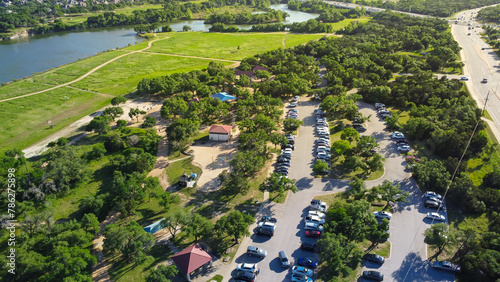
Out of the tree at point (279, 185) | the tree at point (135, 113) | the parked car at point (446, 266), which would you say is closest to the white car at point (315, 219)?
the tree at point (279, 185)

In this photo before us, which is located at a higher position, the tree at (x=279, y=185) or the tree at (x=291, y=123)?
the tree at (x=291, y=123)

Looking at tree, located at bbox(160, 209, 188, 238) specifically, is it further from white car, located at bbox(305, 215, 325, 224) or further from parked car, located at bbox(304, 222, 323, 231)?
white car, located at bbox(305, 215, 325, 224)

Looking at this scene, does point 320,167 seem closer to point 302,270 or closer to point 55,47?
point 302,270

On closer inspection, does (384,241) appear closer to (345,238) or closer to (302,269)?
(345,238)

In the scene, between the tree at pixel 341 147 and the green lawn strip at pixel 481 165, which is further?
the tree at pixel 341 147

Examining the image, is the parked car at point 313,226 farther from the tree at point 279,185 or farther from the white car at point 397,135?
the white car at point 397,135

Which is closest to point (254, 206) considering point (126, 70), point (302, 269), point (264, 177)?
point (264, 177)
